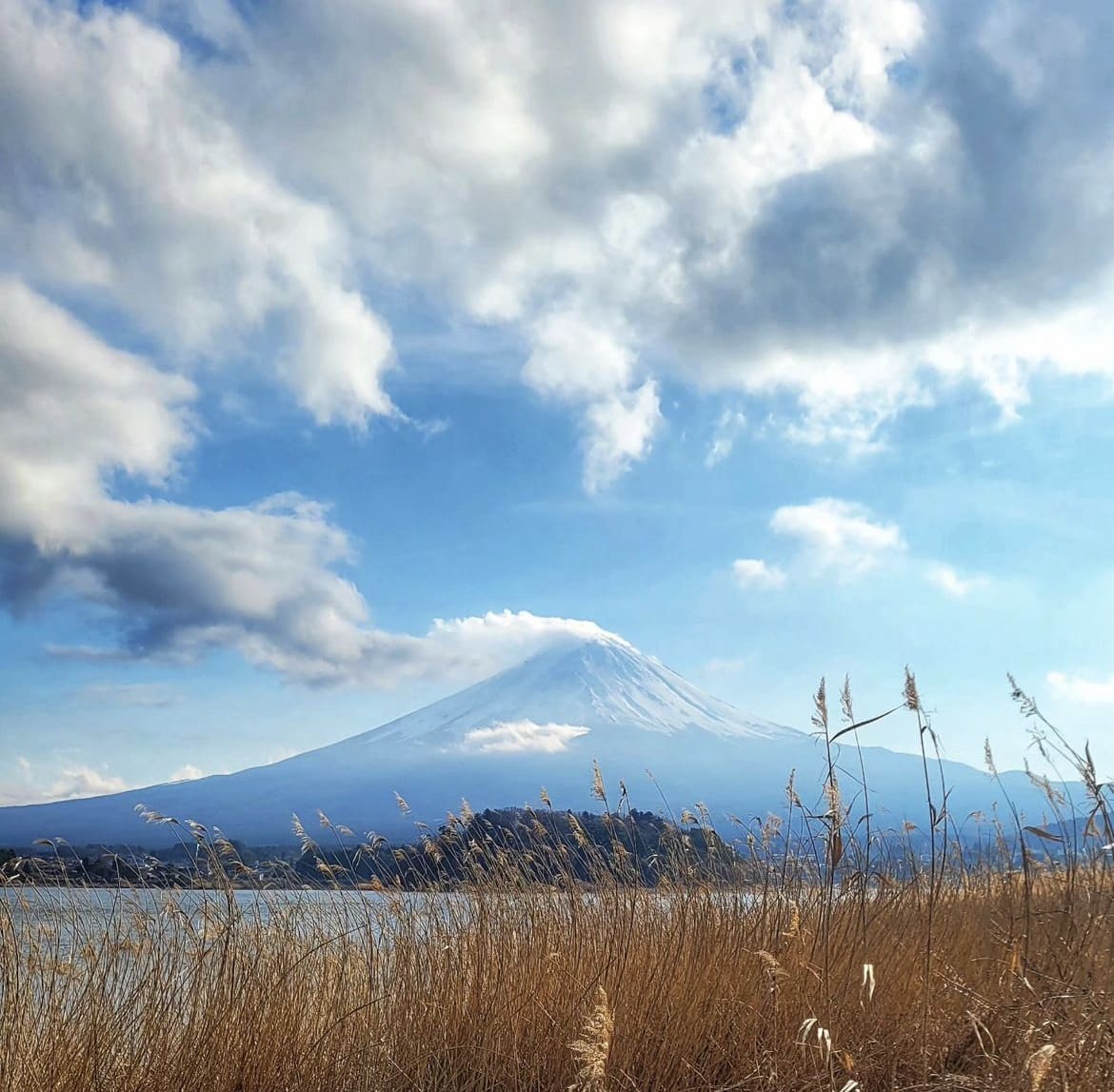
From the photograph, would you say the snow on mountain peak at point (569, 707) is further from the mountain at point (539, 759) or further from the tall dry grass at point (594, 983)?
the tall dry grass at point (594, 983)

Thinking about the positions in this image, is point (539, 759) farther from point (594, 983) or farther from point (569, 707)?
point (594, 983)

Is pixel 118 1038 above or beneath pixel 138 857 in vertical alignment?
beneath

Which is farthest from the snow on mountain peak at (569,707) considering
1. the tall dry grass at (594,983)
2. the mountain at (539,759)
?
the tall dry grass at (594,983)

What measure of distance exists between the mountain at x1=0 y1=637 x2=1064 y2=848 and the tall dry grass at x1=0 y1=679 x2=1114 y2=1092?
8020 cm

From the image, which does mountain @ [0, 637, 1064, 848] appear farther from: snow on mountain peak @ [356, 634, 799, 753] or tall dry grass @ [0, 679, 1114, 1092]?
tall dry grass @ [0, 679, 1114, 1092]

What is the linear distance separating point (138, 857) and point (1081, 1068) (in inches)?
200

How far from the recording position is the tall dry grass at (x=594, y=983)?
3658 mm

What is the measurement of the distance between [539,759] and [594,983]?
164 metres

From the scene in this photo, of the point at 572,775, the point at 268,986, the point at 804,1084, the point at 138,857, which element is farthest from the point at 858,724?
the point at 572,775

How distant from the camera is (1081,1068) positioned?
273cm

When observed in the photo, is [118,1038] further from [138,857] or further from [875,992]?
[875,992]

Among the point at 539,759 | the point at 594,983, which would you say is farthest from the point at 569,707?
the point at 594,983

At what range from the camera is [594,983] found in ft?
13.9

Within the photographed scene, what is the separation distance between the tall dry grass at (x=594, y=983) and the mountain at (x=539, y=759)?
80198 mm
